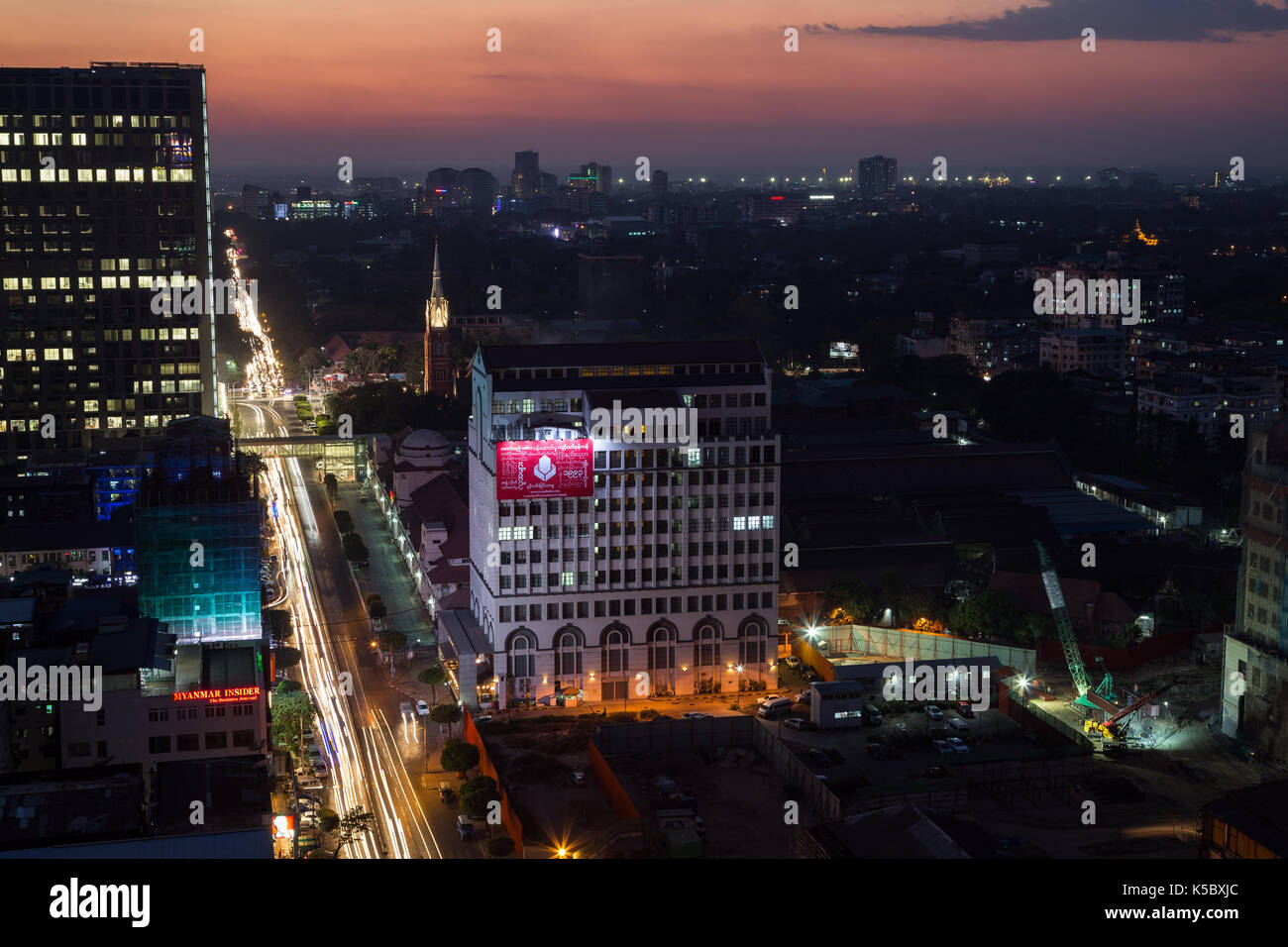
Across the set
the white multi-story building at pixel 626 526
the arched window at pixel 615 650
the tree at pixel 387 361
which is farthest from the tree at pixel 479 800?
the tree at pixel 387 361

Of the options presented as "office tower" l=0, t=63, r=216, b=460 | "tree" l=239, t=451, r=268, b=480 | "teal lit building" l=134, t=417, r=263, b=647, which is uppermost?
"office tower" l=0, t=63, r=216, b=460

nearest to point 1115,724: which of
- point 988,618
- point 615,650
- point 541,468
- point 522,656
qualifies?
point 988,618

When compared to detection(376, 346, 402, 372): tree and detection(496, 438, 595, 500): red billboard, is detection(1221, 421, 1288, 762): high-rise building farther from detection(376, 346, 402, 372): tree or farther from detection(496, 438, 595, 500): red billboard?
detection(376, 346, 402, 372): tree

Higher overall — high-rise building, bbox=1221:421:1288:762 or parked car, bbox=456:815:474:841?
high-rise building, bbox=1221:421:1288:762

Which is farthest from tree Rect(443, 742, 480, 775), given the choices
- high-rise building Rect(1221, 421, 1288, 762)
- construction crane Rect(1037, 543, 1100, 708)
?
high-rise building Rect(1221, 421, 1288, 762)

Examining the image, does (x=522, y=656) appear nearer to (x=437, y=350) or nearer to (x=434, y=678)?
(x=434, y=678)

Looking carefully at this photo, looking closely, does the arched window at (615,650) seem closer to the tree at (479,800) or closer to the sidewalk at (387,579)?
the sidewalk at (387,579)
